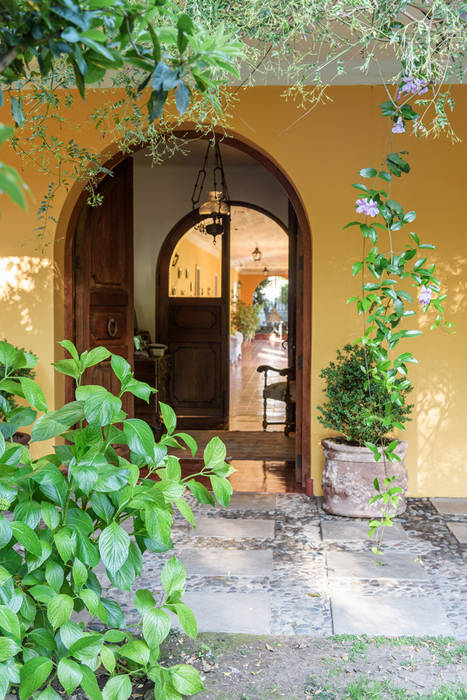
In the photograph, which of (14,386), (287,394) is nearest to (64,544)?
(14,386)

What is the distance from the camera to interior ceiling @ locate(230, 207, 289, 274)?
11.8 metres

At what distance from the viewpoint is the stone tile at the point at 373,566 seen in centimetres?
328

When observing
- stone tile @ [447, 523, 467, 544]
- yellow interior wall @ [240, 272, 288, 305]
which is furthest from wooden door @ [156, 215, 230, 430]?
yellow interior wall @ [240, 272, 288, 305]

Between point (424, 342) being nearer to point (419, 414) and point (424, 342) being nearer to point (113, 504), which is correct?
point (419, 414)

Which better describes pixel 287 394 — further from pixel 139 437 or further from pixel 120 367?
pixel 139 437

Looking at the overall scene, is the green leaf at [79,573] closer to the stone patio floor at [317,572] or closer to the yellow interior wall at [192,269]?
the stone patio floor at [317,572]

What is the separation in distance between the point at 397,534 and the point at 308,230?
2157 mm

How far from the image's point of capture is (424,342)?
4.72 m

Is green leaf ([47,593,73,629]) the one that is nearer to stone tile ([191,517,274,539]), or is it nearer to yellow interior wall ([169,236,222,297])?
stone tile ([191,517,274,539])

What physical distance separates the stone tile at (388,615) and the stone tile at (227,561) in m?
0.50

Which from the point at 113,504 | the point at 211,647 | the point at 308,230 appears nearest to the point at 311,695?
the point at 211,647

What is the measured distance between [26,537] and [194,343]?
22.0 feet

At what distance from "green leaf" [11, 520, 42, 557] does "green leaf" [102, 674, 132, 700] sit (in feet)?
1.45

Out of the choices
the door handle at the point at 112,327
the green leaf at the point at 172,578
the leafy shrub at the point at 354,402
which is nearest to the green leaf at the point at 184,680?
the green leaf at the point at 172,578
